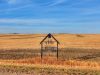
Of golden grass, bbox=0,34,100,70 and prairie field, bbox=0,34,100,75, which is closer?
prairie field, bbox=0,34,100,75

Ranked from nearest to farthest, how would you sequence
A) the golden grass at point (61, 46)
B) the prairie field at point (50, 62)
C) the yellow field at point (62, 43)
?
the prairie field at point (50, 62), the golden grass at point (61, 46), the yellow field at point (62, 43)

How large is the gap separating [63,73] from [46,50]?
56.5ft

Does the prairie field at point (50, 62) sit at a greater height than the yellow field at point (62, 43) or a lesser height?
lesser

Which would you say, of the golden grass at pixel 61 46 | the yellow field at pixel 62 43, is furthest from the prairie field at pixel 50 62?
the yellow field at pixel 62 43

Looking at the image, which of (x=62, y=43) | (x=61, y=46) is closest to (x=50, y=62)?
(x=61, y=46)

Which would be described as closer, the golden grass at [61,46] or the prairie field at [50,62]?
the prairie field at [50,62]

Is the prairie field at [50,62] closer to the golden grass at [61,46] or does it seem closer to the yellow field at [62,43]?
the golden grass at [61,46]

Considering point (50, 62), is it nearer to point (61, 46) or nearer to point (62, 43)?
point (61, 46)

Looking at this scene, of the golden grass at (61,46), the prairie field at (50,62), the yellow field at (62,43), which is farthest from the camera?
the yellow field at (62,43)

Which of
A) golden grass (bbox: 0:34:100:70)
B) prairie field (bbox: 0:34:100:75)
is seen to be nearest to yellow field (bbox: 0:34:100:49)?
golden grass (bbox: 0:34:100:70)

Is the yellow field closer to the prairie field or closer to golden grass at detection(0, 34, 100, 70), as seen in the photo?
golden grass at detection(0, 34, 100, 70)

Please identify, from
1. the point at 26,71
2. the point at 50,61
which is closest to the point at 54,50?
the point at 50,61

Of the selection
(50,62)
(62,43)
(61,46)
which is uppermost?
(62,43)

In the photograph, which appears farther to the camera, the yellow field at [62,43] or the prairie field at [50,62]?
the yellow field at [62,43]
